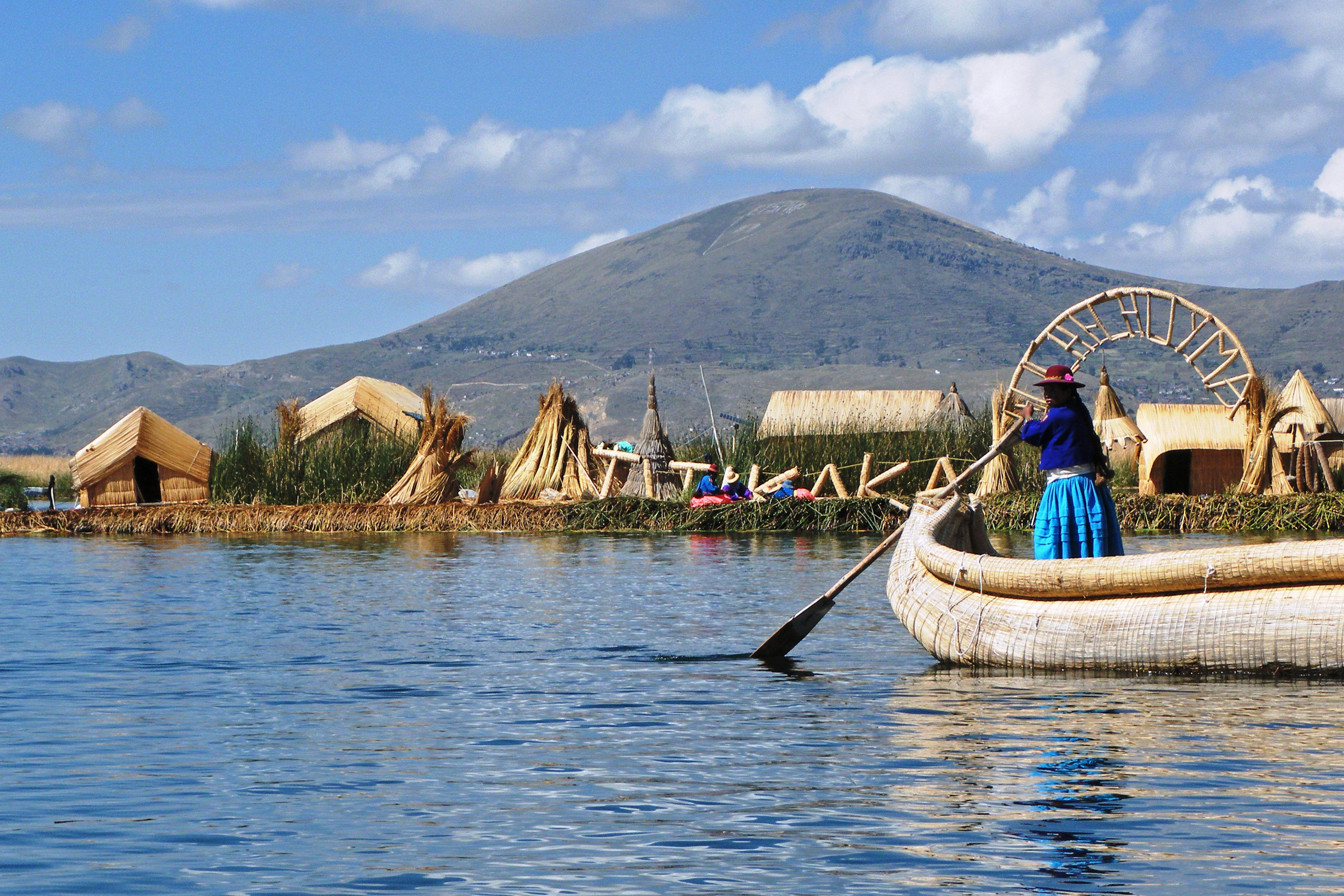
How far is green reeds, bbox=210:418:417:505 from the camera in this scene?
26234 mm

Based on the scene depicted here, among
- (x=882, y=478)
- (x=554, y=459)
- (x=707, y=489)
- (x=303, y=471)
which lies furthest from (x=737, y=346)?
(x=882, y=478)

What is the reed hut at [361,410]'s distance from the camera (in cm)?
3162

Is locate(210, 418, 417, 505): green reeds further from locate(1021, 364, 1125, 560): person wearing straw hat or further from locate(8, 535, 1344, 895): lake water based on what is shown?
locate(1021, 364, 1125, 560): person wearing straw hat

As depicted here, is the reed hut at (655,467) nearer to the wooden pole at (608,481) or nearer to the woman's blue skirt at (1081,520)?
the wooden pole at (608,481)

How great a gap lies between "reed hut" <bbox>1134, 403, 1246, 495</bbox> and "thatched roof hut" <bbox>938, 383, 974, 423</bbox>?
17.6 ft

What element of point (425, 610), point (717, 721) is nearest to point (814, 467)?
point (425, 610)

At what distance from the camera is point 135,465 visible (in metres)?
28.0

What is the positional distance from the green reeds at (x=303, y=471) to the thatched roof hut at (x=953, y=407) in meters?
12.2

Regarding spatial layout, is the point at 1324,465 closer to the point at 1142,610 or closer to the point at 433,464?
the point at 433,464

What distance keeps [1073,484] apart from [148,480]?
22613mm

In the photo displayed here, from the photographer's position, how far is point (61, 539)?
24453 millimetres

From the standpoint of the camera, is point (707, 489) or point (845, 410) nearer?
point (707, 489)

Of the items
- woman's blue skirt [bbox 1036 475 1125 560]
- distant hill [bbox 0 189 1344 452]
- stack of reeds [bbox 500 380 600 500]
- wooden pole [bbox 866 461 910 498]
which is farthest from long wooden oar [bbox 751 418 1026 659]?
distant hill [bbox 0 189 1344 452]

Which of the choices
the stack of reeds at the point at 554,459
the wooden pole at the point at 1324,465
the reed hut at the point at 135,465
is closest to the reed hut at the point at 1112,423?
the wooden pole at the point at 1324,465
